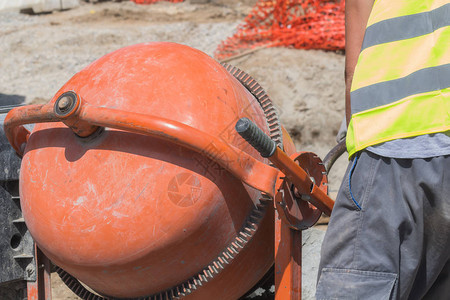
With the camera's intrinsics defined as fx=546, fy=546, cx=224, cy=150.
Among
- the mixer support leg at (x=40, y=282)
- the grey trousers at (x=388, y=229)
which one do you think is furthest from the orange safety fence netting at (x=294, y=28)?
the grey trousers at (x=388, y=229)

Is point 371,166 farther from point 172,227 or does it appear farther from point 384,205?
point 172,227

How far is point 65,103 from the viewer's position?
6.31 feet

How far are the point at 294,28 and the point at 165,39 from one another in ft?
5.76

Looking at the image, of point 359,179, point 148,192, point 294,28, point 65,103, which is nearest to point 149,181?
point 148,192

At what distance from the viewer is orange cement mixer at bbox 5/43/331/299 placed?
6.21 ft

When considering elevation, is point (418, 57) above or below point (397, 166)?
above

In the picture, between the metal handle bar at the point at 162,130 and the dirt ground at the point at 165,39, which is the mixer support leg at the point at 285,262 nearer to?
the metal handle bar at the point at 162,130

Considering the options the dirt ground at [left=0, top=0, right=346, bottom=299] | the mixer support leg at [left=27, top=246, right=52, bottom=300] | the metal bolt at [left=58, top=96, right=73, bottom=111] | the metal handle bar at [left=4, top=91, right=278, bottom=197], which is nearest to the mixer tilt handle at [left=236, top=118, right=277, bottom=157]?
the metal handle bar at [left=4, top=91, right=278, bottom=197]

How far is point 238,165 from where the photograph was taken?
1.91m

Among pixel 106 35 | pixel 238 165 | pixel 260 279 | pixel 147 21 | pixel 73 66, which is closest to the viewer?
pixel 238 165

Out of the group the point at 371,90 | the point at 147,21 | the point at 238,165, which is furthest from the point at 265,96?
the point at 147,21

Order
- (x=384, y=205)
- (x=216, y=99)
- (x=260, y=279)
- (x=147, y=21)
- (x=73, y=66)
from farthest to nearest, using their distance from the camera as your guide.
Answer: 1. (x=147, y=21)
2. (x=73, y=66)
3. (x=260, y=279)
4. (x=216, y=99)
5. (x=384, y=205)

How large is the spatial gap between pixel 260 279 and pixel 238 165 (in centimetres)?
66

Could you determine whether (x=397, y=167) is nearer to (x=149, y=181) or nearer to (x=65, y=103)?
(x=149, y=181)
